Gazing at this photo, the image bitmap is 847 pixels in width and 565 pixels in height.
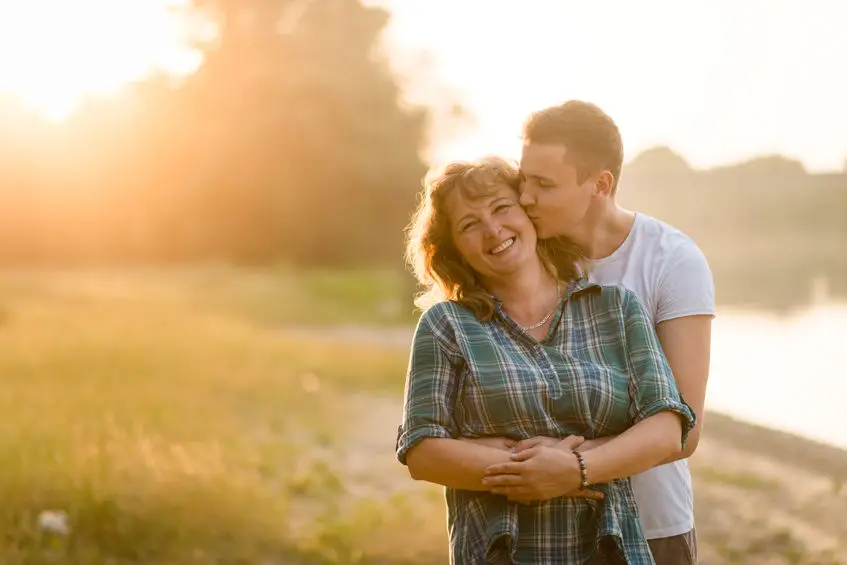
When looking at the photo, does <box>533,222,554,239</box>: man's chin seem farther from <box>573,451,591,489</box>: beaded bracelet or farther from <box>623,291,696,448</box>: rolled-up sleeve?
<box>573,451,591,489</box>: beaded bracelet

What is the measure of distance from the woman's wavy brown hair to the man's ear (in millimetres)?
169

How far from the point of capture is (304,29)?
29984 mm

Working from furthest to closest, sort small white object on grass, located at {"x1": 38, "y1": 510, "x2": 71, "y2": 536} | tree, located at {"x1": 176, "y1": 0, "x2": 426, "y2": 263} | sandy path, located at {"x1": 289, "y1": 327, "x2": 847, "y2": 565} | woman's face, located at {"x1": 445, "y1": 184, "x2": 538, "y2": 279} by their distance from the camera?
tree, located at {"x1": 176, "y1": 0, "x2": 426, "y2": 263}, sandy path, located at {"x1": 289, "y1": 327, "x2": 847, "y2": 565}, small white object on grass, located at {"x1": 38, "y1": 510, "x2": 71, "y2": 536}, woman's face, located at {"x1": 445, "y1": 184, "x2": 538, "y2": 279}

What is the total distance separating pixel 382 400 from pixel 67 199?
21984 millimetres

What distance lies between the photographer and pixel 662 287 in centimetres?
266

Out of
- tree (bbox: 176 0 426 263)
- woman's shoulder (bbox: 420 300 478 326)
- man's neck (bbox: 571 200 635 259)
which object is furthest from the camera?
tree (bbox: 176 0 426 263)

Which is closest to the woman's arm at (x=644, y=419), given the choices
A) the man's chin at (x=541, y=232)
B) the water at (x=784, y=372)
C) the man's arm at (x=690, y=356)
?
the man's arm at (x=690, y=356)

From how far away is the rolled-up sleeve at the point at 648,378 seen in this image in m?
2.39

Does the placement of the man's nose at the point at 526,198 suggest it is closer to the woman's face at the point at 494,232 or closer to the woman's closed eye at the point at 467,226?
the woman's face at the point at 494,232

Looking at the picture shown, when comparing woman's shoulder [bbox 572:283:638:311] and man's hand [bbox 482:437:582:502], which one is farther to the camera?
woman's shoulder [bbox 572:283:638:311]

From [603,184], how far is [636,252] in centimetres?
21

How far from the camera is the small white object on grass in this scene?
4895 mm

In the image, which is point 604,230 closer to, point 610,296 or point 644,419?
point 610,296

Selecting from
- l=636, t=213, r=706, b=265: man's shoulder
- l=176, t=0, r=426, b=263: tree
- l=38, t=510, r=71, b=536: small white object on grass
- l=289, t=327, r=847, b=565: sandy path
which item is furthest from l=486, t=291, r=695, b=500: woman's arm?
l=176, t=0, r=426, b=263: tree
